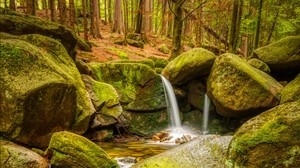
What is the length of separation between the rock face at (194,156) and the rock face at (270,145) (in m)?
0.74

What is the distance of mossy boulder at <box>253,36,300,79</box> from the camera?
11625 millimetres

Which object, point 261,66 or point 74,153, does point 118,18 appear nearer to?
point 261,66

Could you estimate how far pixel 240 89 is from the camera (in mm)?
10062

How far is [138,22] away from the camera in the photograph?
22484 mm

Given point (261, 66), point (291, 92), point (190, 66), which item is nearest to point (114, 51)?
point (190, 66)

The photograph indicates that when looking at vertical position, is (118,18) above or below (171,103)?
above

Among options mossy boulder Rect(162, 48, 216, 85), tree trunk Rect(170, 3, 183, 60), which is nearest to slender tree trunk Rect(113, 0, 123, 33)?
tree trunk Rect(170, 3, 183, 60)

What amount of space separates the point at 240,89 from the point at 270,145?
18.9 ft

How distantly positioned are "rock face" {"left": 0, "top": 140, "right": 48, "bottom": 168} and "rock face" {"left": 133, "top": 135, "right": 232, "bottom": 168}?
1.52 meters

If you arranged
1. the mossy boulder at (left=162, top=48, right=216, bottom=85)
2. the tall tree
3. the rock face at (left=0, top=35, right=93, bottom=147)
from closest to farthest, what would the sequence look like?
the rock face at (left=0, top=35, right=93, bottom=147) → the mossy boulder at (left=162, top=48, right=216, bottom=85) → the tall tree

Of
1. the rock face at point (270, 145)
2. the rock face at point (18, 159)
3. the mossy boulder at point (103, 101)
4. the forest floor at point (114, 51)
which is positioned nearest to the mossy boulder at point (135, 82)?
the mossy boulder at point (103, 101)

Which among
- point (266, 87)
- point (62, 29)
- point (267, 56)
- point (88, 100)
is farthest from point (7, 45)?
point (267, 56)

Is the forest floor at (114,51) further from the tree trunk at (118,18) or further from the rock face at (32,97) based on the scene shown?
the rock face at (32,97)

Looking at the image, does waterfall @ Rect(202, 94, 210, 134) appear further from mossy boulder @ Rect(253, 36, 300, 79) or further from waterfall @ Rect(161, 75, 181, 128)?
mossy boulder @ Rect(253, 36, 300, 79)
